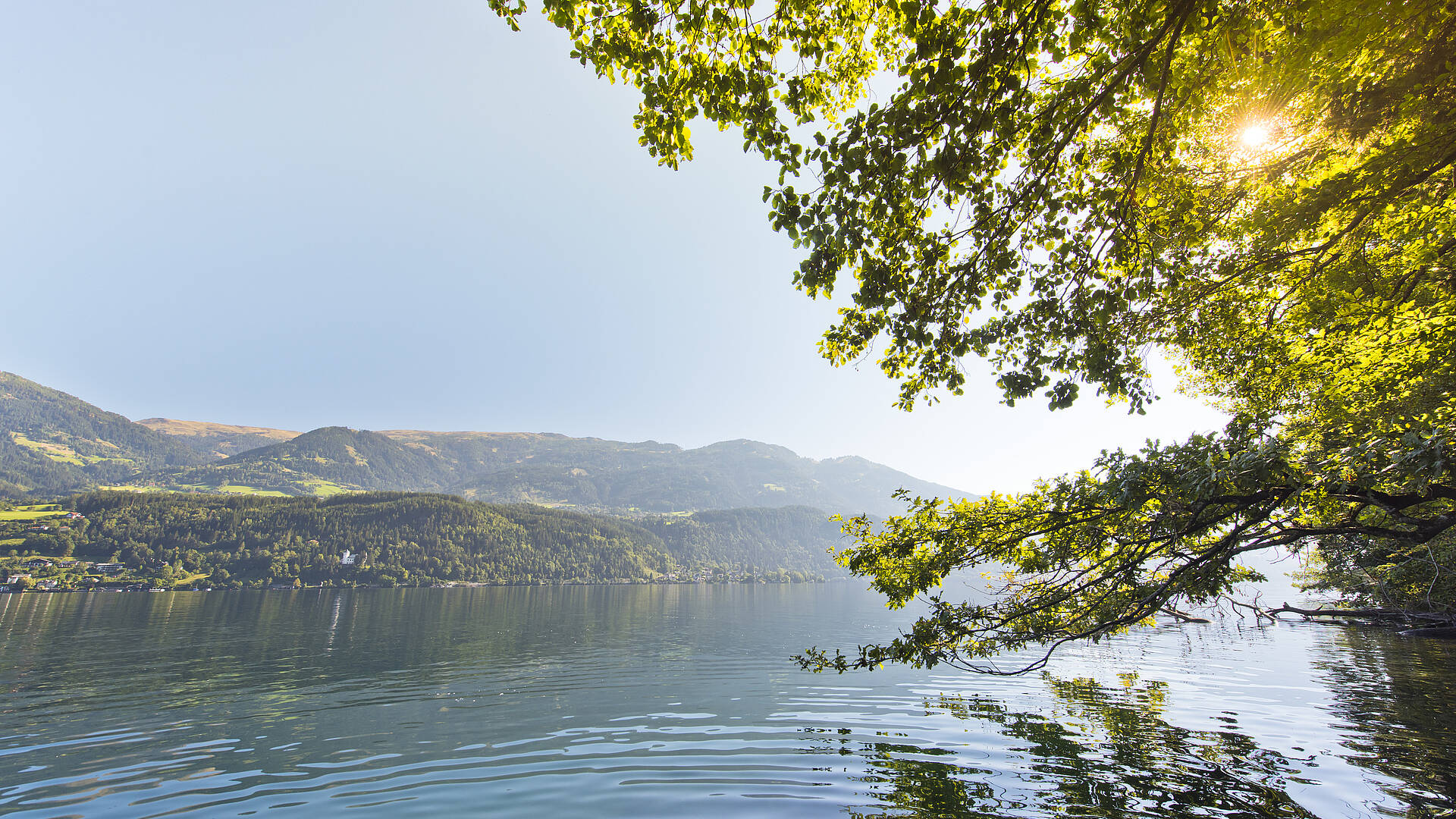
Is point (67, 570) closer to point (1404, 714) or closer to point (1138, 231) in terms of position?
point (1138, 231)

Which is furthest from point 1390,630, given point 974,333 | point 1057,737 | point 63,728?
point 63,728

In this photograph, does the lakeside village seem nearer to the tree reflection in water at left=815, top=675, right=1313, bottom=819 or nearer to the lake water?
the lake water

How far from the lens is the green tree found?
21.4ft

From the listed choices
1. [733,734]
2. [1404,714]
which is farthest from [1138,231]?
[1404,714]

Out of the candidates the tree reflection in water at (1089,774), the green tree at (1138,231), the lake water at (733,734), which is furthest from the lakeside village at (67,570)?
the green tree at (1138,231)

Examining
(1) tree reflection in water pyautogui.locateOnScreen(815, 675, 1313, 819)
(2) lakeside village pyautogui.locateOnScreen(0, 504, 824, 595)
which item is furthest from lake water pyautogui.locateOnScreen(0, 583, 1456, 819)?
(2) lakeside village pyautogui.locateOnScreen(0, 504, 824, 595)

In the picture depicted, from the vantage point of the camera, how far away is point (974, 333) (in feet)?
29.5

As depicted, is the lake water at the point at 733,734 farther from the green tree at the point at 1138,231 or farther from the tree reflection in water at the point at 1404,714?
the green tree at the point at 1138,231

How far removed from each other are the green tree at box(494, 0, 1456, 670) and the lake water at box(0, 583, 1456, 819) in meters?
5.01

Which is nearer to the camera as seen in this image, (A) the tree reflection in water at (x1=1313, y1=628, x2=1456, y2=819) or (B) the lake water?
(A) the tree reflection in water at (x1=1313, y1=628, x2=1456, y2=819)

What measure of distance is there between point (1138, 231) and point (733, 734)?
18.8 metres

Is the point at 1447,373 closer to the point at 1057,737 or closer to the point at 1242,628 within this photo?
the point at 1057,737

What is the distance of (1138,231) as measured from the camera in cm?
896

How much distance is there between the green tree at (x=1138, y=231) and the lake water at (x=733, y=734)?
501cm
